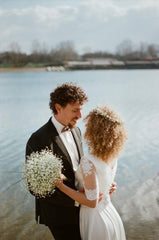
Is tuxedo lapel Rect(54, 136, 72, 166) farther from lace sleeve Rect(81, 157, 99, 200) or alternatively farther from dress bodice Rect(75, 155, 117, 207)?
lace sleeve Rect(81, 157, 99, 200)

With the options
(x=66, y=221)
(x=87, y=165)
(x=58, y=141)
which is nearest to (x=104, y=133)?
(x=87, y=165)

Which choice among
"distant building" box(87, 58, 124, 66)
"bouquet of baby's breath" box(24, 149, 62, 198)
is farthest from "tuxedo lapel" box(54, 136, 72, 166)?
"distant building" box(87, 58, 124, 66)

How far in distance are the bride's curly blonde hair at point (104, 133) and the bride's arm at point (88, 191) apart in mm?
169

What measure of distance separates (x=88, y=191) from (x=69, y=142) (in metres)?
0.68

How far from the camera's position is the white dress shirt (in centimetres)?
315

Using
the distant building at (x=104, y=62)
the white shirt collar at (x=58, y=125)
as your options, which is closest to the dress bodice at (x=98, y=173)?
the white shirt collar at (x=58, y=125)

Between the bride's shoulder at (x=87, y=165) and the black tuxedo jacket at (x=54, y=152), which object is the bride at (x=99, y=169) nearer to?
the bride's shoulder at (x=87, y=165)

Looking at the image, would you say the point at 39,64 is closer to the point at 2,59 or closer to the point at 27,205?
the point at 2,59

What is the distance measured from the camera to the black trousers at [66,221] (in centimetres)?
305

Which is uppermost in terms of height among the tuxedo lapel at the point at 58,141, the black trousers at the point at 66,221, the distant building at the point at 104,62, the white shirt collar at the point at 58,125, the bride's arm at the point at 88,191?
the distant building at the point at 104,62

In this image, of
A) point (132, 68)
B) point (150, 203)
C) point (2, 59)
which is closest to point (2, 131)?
point (150, 203)

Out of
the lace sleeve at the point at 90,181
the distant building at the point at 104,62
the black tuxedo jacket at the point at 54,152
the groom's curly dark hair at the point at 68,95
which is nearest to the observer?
the lace sleeve at the point at 90,181

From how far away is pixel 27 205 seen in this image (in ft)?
20.3

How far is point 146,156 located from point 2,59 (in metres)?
85.5
